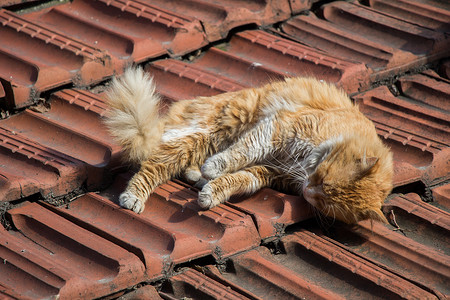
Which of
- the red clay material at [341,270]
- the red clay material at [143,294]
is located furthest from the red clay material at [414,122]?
the red clay material at [143,294]

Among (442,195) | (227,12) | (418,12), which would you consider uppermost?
(418,12)

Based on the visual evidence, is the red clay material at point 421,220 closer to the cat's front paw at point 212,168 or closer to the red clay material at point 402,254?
the red clay material at point 402,254

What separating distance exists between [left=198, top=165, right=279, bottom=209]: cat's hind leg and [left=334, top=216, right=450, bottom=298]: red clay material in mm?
640

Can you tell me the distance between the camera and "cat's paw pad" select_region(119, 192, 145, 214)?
9.48 ft

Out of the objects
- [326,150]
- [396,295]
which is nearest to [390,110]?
[326,150]

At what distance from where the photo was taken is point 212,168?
3.59 m

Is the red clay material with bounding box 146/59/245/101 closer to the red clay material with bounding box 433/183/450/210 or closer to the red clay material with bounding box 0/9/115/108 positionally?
the red clay material with bounding box 0/9/115/108

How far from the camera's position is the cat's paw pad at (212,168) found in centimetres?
355

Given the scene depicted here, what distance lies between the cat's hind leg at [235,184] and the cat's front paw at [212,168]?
9 centimetres

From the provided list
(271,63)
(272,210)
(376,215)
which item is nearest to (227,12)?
(271,63)

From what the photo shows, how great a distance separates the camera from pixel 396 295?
2.45m

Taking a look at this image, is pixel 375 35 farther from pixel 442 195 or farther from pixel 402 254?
pixel 402 254

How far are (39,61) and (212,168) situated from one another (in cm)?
135

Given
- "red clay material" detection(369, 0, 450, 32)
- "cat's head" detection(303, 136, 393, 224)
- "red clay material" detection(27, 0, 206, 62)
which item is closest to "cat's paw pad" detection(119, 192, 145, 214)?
"cat's head" detection(303, 136, 393, 224)
